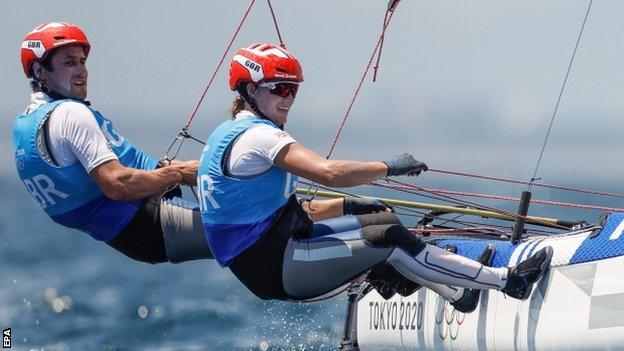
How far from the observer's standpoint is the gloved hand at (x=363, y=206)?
732cm

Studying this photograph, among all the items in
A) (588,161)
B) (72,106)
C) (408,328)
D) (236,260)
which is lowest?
(588,161)

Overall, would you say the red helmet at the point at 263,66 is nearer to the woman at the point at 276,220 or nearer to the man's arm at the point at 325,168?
the woman at the point at 276,220

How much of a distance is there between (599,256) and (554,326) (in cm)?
37

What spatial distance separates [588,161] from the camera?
3969 centimetres

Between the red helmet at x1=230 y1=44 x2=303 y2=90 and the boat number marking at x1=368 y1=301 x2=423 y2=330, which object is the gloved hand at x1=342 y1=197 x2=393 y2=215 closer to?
the red helmet at x1=230 y1=44 x2=303 y2=90

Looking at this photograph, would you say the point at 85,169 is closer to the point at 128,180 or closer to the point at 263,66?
the point at 128,180

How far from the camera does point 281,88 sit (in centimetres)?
672

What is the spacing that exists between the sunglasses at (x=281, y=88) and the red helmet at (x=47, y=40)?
0.88 m

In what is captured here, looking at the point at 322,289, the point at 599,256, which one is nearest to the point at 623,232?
the point at 599,256

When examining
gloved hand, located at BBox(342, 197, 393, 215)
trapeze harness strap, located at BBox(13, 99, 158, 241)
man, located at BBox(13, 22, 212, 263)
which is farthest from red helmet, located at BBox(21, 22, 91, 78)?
gloved hand, located at BBox(342, 197, 393, 215)

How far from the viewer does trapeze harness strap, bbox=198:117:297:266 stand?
21.6ft

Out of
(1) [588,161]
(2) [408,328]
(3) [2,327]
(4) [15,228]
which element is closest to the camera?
(2) [408,328]

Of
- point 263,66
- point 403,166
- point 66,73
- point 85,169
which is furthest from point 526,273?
point 66,73

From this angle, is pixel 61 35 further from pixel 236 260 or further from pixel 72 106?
pixel 236 260
